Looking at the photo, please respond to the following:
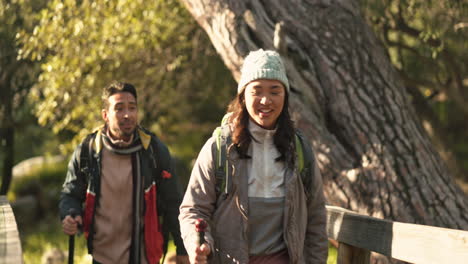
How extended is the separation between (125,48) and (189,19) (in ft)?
3.60

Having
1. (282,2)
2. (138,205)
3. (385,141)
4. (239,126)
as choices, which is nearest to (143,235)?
(138,205)

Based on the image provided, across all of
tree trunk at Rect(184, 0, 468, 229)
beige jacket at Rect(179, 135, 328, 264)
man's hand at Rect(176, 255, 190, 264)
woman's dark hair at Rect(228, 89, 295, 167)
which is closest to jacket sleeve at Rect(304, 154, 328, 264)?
beige jacket at Rect(179, 135, 328, 264)

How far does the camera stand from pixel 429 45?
29.9 ft

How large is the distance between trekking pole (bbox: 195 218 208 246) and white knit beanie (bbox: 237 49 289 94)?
30.3 inches

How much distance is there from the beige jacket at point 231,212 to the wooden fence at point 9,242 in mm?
818

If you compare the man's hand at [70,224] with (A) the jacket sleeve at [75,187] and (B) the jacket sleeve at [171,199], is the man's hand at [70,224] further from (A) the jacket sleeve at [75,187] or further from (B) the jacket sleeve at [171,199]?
(B) the jacket sleeve at [171,199]

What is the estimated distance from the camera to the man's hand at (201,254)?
10.7 feet

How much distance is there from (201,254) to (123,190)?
1.62 metres

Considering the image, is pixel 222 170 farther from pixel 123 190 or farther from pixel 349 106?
pixel 349 106

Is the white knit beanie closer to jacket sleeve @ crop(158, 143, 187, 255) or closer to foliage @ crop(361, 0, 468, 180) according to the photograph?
jacket sleeve @ crop(158, 143, 187, 255)

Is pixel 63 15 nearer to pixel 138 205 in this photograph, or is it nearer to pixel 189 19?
pixel 189 19

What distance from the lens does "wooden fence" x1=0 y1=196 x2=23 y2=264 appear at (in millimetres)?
2623

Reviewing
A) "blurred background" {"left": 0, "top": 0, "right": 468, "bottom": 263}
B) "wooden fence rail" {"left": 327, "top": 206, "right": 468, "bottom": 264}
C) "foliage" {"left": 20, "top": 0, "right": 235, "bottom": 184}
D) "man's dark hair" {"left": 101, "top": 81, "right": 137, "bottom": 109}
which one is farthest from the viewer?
"foliage" {"left": 20, "top": 0, "right": 235, "bottom": 184}

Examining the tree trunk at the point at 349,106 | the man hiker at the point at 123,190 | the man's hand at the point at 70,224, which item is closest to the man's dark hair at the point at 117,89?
the man hiker at the point at 123,190
